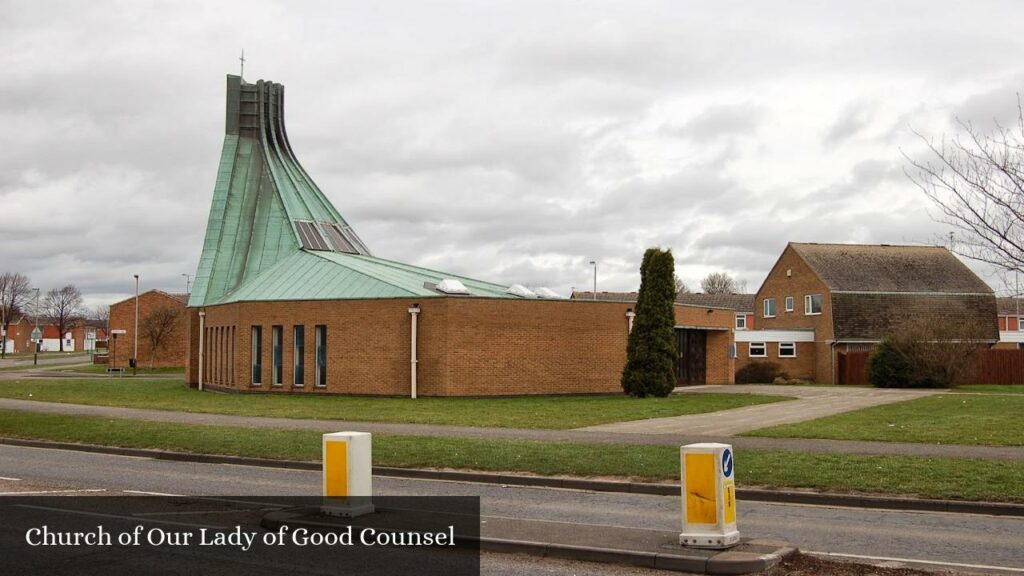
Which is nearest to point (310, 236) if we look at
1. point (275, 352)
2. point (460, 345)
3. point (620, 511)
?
point (275, 352)

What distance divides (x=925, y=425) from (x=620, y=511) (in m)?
12.0

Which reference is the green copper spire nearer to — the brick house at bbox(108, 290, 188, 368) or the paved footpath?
the paved footpath

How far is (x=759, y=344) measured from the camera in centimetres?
5588

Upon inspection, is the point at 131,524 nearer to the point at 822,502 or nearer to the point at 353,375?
the point at 822,502

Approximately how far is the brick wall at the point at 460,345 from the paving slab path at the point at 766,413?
414cm

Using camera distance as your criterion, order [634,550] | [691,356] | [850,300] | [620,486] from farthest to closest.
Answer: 1. [850,300]
2. [691,356]
3. [620,486]
4. [634,550]

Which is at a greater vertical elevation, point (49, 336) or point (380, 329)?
point (49, 336)

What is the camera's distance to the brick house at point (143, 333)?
230ft

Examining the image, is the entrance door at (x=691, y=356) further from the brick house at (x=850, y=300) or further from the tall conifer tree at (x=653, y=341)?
the brick house at (x=850, y=300)

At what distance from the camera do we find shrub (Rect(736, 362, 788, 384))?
52.4m

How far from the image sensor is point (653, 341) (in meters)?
32.4

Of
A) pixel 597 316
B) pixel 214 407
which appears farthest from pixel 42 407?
pixel 597 316

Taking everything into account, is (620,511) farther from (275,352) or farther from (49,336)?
(49,336)

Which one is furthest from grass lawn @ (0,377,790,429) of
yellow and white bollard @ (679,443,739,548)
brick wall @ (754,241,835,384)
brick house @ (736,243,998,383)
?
brick house @ (736,243,998,383)
